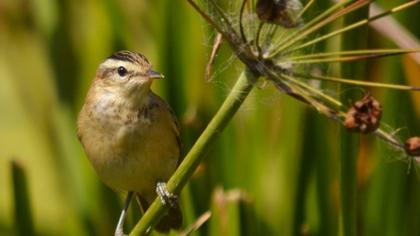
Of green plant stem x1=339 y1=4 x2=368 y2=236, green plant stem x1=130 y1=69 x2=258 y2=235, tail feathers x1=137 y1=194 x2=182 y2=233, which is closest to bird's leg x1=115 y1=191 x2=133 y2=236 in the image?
tail feathers x1=137 y1=194 x2=182 y2=233

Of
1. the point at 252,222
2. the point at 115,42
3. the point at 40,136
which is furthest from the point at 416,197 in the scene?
the point at 40,136

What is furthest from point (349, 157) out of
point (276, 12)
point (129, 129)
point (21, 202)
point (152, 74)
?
point (21, 202)

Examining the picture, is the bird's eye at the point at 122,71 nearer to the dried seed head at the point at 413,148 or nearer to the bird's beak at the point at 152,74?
the bird's beak at the point at 152,74

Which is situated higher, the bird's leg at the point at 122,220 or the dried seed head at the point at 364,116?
the dried seed head at the point at 364,116

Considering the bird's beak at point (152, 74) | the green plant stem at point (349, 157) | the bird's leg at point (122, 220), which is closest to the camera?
the green plant stem at point (349, 157)

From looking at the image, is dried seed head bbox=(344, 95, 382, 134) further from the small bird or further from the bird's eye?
the bird's eye

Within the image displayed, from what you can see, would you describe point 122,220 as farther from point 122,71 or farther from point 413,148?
point 413,148

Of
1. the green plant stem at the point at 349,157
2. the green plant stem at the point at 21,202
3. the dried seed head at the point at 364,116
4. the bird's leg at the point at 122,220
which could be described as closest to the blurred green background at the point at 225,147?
the green plant stem at the point at 21,202

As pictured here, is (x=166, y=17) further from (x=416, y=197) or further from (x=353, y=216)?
(x=353, y=216)
